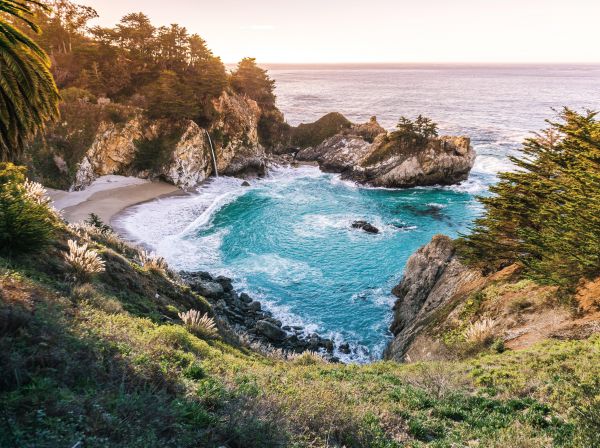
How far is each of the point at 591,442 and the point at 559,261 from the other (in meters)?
7.47

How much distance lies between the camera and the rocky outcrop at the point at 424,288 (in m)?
16.3

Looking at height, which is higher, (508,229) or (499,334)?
(508,229)

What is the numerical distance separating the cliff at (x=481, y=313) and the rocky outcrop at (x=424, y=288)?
60 mm

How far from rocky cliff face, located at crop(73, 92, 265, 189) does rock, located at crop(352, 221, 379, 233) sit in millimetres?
21672

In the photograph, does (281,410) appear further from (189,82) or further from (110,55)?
(110,55)

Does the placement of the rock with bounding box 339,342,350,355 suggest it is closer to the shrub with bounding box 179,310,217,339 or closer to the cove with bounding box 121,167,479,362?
the cove with bounding box 121,167,479,362

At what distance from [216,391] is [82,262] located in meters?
6.08

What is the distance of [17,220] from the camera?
8.49 metres

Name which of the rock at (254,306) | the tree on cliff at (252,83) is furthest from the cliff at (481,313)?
the tree on cliff at (252,83)

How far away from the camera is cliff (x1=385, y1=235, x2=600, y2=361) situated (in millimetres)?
10297

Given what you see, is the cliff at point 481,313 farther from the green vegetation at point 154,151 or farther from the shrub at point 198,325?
the green vegetation at point 154,151

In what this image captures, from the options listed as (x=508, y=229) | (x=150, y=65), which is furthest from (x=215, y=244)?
(x=150, y=65)

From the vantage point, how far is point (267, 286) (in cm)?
2436

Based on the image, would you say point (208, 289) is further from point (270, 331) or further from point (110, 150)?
point (110, 150)
